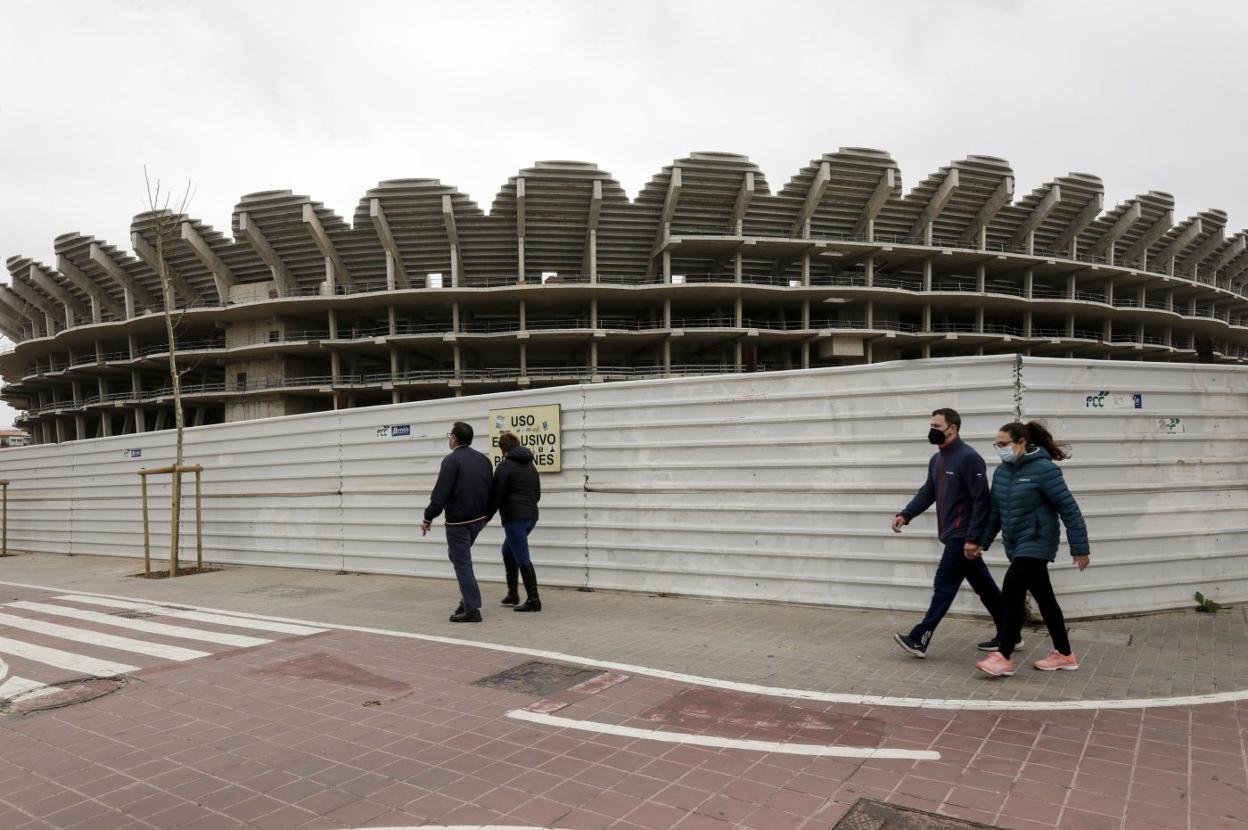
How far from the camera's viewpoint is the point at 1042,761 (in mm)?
3459

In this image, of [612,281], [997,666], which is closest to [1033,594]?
[997,666]

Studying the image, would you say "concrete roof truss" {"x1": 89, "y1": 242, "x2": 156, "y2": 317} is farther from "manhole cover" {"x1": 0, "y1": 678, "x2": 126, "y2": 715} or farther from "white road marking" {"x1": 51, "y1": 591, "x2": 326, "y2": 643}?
"manhole cover" {"x1": 0, "y1": 678, "x2": 126, "y2": 715}

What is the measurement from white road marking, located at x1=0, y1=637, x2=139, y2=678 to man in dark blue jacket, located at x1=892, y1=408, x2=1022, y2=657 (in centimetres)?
617

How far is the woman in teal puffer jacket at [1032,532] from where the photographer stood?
470 centimetres

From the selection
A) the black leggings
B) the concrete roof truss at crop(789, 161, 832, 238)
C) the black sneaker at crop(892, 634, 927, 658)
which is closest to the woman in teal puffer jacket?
the black leggings

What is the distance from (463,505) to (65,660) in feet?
11.6

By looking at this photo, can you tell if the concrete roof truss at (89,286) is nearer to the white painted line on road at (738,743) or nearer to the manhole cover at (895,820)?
the white painted line on road at (738,743)

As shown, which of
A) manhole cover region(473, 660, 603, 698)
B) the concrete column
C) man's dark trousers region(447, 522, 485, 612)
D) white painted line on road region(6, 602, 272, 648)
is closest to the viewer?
manhole cover region(473, 660, 603, 698)

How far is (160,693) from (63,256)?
56.3 metres

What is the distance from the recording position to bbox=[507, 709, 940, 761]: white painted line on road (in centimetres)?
357

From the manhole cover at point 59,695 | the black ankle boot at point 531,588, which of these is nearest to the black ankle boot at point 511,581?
the black ankle boot at point 531,588

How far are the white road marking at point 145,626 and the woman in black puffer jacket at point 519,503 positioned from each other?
2.42 meters

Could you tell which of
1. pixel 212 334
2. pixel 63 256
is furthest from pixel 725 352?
pixel 63 256

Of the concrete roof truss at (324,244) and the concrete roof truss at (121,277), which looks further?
the concrete roof truss at (121,277)
